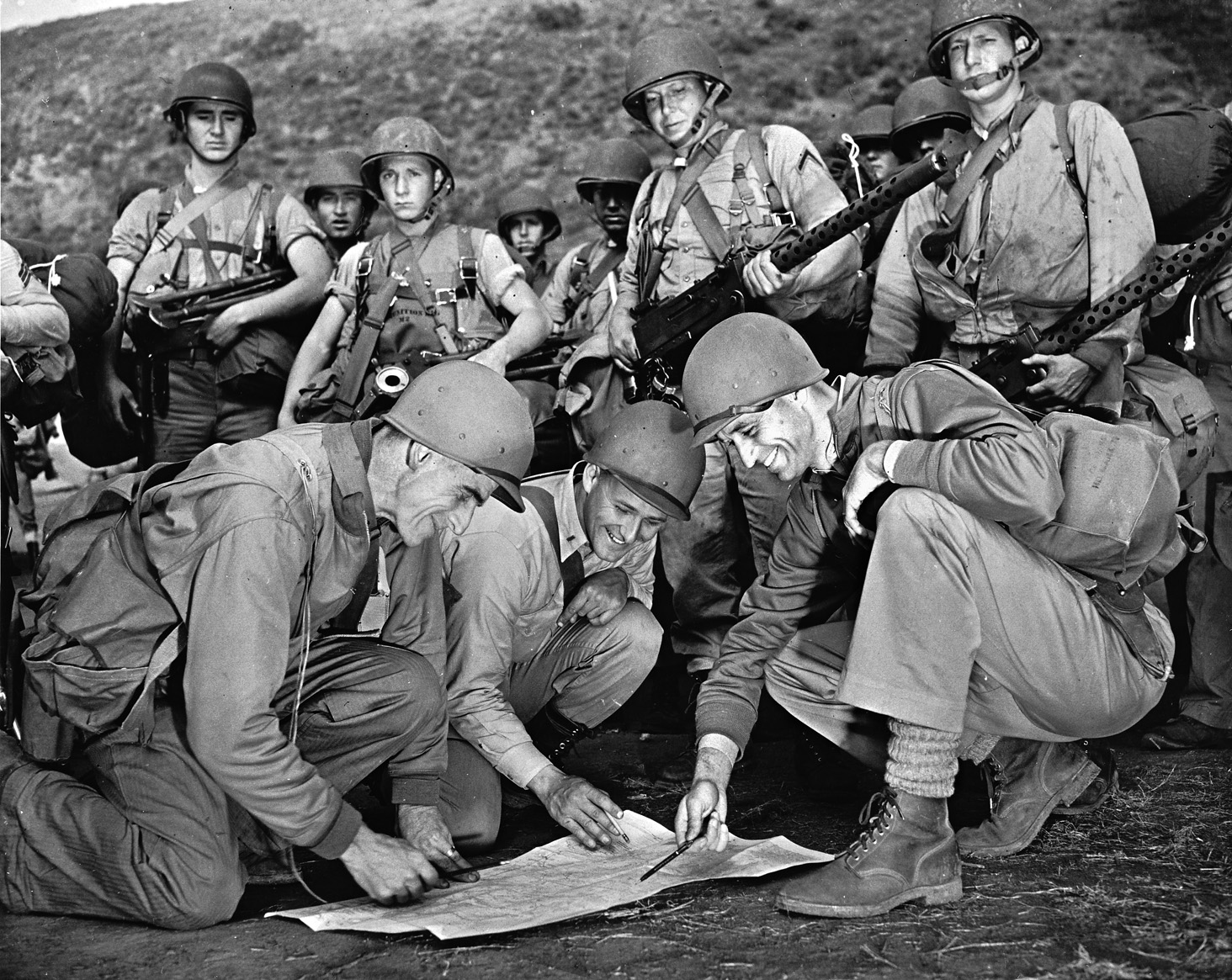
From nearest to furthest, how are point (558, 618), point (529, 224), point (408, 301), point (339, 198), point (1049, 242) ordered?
point (558, 618) → point (1049, 242) → point (408, 301) → point (339, 198) → point (529, 224)

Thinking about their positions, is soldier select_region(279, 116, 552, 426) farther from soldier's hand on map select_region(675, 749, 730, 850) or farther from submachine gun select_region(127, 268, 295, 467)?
soldier's hand on map select_region(675, 749, 730, 850)

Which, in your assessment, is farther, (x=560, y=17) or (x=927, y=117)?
(x=560, y=17)

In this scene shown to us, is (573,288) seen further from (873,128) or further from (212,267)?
(212,267)

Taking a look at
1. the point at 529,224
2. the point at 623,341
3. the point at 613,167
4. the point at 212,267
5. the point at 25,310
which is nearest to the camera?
the point at 25,310

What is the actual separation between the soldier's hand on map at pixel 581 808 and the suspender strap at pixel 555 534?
88cm

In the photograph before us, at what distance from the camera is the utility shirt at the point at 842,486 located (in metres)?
3.11

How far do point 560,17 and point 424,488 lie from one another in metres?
17.7

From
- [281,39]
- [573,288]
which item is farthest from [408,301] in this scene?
[281,39]

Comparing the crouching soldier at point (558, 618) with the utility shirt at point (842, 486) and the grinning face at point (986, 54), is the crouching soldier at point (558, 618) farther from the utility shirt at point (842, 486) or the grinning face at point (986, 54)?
the grinning face at point (986, 54)

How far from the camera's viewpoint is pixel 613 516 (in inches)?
165

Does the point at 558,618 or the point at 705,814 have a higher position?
the point at 558,618

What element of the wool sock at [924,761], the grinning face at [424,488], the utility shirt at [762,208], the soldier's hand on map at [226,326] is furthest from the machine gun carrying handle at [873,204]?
the soldier's hand on map at [226,326]

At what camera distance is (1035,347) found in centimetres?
422

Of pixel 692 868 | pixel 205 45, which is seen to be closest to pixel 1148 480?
pixel 692 868
